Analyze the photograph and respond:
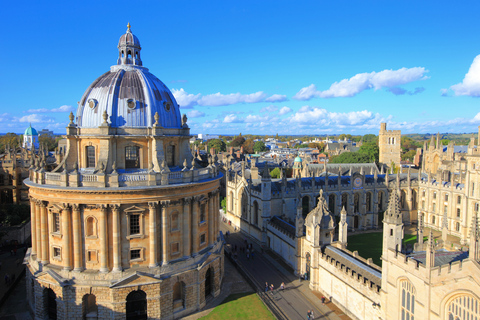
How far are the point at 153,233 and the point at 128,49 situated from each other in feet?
61.7

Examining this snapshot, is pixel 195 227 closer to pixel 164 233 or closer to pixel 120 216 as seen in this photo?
pixel 164 233

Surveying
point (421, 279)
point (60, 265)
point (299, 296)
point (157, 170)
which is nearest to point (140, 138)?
point (157, 170)

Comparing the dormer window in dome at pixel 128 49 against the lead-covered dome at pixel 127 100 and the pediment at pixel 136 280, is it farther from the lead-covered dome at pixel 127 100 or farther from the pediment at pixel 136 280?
the pediment at pixel 136 280

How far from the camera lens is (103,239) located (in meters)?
28.9

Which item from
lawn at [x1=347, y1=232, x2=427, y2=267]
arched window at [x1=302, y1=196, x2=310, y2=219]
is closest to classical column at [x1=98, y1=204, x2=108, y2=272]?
lawn at [x1=347, y1=232, x2=427, y2=267]

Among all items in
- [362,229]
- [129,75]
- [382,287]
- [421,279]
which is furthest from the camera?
[362,229]

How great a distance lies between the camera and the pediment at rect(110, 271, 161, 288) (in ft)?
93.1

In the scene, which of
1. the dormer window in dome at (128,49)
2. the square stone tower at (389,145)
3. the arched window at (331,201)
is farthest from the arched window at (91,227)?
the square stone tower at (389,145)

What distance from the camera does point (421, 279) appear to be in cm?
2255

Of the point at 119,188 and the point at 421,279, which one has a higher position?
the point at 119,188

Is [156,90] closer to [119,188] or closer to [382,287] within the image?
[119,188]

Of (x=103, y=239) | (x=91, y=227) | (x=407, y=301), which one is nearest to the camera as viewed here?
(x=407, y=301)

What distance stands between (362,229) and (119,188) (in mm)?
45124

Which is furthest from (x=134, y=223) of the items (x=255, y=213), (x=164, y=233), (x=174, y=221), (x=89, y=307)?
(x=255, y=213)
